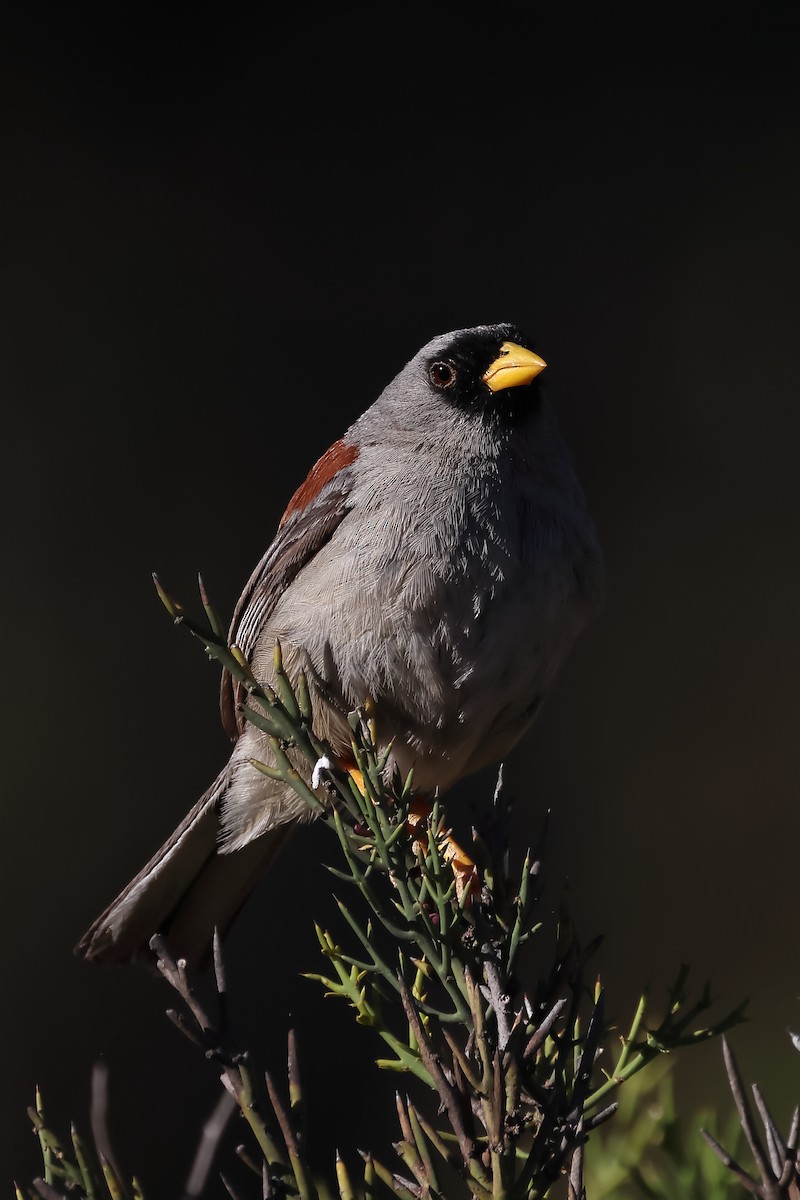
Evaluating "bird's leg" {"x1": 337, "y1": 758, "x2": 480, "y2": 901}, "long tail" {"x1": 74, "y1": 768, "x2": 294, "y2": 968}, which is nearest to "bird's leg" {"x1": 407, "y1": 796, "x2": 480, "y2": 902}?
"bird's leg" {"x1": 337, "y1": 758, "x2": 480, "y2": 901}

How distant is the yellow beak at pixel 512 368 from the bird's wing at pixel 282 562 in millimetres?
379

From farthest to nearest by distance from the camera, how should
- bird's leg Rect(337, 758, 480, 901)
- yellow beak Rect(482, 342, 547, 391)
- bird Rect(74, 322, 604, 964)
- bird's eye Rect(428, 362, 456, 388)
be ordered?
bird's eye Rect(428, 362, 456, 388) < yellow beak Rect(482, 342, 547, 391) < bird Rect(74, 322, 604, 964) < bird's leg Rect(337, 758, 480, 901)

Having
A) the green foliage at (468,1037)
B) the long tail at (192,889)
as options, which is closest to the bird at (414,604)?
the long tail at (192,889)

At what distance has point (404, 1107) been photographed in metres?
1.36

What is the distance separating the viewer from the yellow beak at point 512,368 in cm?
275

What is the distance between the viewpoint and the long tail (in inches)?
103

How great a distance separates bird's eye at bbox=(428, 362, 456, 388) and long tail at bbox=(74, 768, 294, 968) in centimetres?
100

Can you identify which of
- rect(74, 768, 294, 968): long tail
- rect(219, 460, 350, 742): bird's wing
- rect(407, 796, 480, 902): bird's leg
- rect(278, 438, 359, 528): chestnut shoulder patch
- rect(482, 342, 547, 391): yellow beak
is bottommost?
rect(74, 768, 294, 968): long tail

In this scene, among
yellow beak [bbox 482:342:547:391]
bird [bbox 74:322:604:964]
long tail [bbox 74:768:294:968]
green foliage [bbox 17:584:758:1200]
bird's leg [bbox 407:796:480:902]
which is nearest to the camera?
green foliage [bbox 17:584:758:1200]

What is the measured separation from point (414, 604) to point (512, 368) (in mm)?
688

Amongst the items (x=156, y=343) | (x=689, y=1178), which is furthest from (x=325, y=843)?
(x=689, y=1178)

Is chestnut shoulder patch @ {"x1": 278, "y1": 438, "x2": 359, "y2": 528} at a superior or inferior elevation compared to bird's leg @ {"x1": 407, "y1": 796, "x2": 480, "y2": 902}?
superior

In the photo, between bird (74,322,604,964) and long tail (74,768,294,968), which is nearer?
bird (74,322,604,964)

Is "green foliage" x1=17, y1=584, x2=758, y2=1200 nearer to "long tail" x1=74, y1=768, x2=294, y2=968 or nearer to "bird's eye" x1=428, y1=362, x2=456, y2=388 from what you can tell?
"long tail" x1=74, y1=768, x2=294, y2=968
